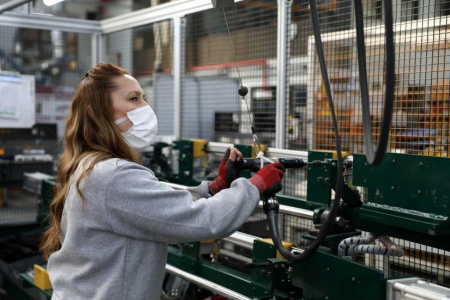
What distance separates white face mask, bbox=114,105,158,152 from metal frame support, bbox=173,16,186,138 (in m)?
2.33

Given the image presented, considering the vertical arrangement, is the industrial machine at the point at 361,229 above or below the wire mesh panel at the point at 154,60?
below

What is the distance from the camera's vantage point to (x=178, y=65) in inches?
163

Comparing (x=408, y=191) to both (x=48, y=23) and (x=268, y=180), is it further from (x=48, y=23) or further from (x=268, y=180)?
(x=48, y=23)

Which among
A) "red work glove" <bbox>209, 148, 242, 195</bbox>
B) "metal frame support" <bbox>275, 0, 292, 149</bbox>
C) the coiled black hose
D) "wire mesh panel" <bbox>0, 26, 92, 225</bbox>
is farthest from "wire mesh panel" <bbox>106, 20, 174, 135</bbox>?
the coiled black hose

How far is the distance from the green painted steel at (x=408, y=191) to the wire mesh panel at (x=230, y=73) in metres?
1.58

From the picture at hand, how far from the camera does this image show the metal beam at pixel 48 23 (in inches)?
178

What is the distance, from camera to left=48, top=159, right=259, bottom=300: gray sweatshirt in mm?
1628

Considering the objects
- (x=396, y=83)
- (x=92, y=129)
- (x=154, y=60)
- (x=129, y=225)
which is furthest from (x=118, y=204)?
(x=154, y=60)

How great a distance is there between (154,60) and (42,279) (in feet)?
6.85

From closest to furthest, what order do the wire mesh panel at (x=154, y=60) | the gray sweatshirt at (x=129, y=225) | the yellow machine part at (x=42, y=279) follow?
the gray sweatshirt at (x=129, y=225)
the yellow machine part at (x=42, y=279)
the wire mesh panel at (x=154, y=60)

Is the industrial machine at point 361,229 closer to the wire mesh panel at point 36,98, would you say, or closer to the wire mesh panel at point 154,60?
the wire mesh panel at point 154,60

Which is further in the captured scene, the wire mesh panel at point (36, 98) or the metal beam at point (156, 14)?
the wire mesh panel at point (36, 98)

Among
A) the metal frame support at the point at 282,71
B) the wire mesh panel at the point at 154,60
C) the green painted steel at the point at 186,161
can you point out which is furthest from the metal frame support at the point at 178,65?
the metal frame support at the point at 282,71

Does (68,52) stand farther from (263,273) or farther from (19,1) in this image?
(263,273)
